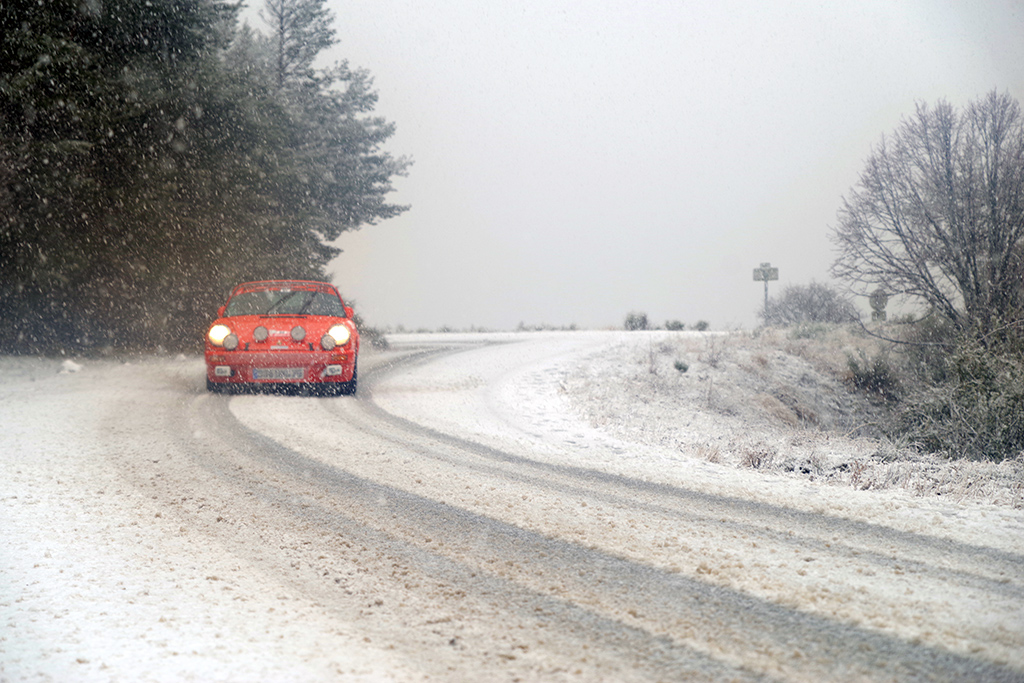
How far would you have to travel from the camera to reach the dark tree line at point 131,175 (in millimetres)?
13102

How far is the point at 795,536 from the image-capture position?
12.5ft

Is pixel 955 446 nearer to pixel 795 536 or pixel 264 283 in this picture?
pixel 795 536

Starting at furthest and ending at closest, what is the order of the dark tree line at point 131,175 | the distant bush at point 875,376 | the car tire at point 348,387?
the distant bush at point 875,376 < the dark tree line at point 131,175 < the car tire at point 348,387

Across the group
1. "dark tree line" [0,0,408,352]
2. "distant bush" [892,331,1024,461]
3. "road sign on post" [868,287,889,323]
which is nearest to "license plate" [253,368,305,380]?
"dark tree line" [0,0,408,352]

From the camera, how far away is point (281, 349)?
29.8 ft

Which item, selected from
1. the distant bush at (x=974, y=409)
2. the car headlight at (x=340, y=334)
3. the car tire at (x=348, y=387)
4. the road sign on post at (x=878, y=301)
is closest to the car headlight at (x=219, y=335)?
the car headlight at (x=340, y=334)

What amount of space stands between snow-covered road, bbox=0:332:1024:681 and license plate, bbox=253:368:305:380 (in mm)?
2572

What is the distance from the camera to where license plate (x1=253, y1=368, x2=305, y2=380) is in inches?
357

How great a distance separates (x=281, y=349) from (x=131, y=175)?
8385mm

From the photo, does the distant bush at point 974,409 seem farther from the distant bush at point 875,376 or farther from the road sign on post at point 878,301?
the distant bush at point 875,376

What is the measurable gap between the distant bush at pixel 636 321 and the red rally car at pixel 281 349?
83.7 feet

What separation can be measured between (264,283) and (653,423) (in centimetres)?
655

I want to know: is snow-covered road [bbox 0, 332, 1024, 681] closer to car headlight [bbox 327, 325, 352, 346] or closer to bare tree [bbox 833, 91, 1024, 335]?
car headlight [bbox 327, 325, 352, 346]

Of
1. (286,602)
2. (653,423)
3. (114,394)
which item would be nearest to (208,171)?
(114,394)
